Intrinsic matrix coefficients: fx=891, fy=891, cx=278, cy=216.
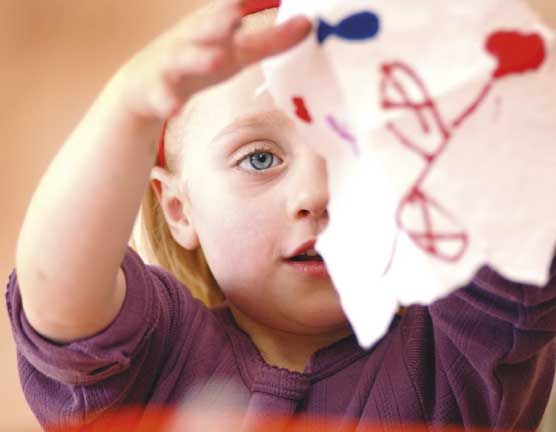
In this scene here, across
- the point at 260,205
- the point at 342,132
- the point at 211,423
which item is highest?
the point at 342,132

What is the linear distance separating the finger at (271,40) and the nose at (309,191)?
A: 154mm

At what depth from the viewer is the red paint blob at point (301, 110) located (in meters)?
0.36

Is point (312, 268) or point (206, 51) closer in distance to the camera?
point (206, 51)

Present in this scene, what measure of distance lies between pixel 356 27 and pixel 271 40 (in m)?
0.03

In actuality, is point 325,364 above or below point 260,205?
below

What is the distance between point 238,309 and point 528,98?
30 cm

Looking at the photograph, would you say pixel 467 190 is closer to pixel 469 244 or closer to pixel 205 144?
pixel 469 244

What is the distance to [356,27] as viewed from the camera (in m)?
0.33

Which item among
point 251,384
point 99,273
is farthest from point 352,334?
point 99,273

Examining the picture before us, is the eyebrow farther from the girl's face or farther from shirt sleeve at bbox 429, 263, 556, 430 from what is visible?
shirt sleeve at bbox 429, 263, 556, 430

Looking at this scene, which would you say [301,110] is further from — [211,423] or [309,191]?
[211,423]

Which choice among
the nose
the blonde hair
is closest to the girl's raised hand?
the nose

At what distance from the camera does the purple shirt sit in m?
0.47

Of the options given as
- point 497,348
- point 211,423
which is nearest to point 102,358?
point 211,423
